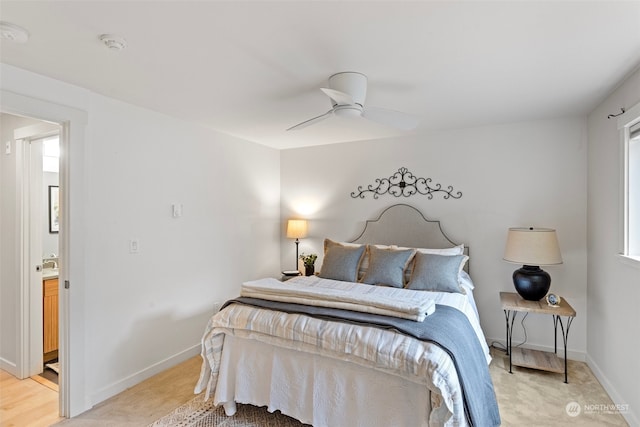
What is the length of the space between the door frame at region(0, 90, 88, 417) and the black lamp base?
142 inches

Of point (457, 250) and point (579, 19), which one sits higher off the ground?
point (579, 19)

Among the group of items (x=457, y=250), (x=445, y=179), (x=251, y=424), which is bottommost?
(x=251, y=424)

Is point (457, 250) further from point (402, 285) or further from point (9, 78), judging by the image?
point (9, 78)

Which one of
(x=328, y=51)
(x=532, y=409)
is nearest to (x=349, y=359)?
(x=532, y=409)

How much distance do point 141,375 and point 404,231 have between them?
2.98 meters

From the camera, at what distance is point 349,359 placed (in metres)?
1.94

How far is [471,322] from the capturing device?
239 centimetres

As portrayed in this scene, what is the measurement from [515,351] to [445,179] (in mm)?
1861

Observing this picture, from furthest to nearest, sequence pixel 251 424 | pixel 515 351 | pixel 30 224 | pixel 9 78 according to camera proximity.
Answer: pixel 515 351 → pixel 30 224 → pixel 251 424 → pixel 9 78

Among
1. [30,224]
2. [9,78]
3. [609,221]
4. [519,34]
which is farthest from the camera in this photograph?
[30,224]

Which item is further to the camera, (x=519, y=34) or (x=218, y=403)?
(x=218, y=403)

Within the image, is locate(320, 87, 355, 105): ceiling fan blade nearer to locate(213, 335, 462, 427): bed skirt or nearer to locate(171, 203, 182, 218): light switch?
locate(213, 335, 462, 427): bed skirt

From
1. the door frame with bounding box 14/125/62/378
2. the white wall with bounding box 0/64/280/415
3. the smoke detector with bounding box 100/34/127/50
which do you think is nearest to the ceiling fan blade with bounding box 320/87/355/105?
the smoke detector with bounding box 100/34/127/50

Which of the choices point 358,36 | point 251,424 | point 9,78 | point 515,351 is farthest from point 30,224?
point 515,351
